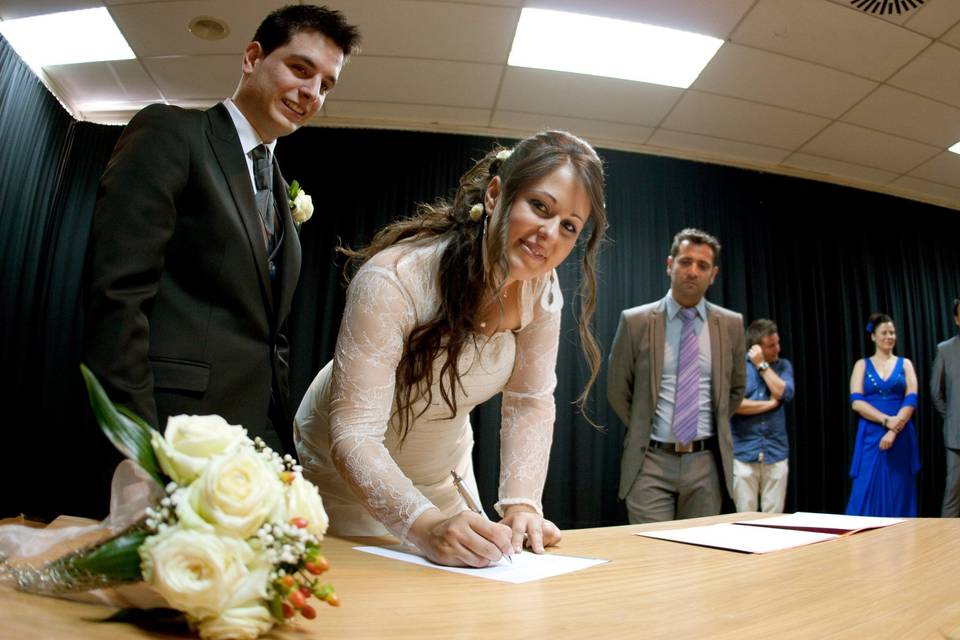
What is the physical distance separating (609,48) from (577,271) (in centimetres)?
172

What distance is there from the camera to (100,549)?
19.1 inches

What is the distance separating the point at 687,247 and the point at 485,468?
2.40m

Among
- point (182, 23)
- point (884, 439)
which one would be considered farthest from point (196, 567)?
point (884, 439)

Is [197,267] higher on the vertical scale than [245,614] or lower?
higher

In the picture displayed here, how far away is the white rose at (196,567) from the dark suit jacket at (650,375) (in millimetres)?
2507

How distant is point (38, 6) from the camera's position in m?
3.74

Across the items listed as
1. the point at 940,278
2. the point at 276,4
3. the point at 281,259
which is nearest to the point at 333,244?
the point at 276,4

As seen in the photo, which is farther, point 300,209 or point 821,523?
point 300,209

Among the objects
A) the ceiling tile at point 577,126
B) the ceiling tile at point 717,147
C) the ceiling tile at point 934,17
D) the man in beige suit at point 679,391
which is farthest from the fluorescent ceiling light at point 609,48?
the man in beige suit at point 679,391

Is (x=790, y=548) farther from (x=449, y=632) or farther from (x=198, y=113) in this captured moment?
(x=198, y=113)

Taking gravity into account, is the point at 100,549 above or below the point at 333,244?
Answer: below

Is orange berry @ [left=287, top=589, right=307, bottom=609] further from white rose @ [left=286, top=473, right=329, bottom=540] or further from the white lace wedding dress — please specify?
the white lace wedding dress

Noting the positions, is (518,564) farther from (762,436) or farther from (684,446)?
(762,436)

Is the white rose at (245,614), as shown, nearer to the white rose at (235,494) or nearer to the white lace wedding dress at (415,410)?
the white rose at (235,494)
